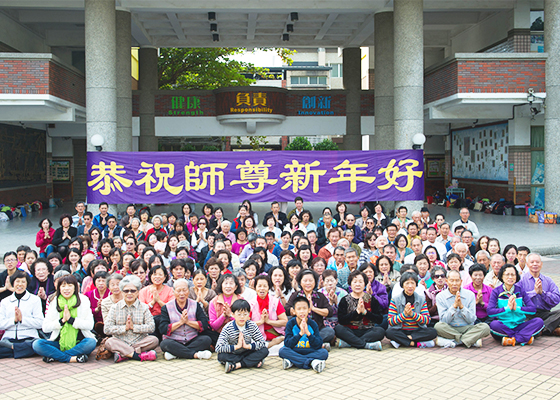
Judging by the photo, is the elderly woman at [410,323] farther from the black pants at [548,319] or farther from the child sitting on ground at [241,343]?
the child sitting on ground at [241,343]

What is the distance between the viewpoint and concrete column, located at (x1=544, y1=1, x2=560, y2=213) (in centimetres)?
1580

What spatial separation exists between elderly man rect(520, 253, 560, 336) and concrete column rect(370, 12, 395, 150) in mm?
11117

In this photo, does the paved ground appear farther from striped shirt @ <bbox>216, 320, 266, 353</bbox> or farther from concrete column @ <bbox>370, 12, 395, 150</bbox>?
concrete column @ <bbox>370, 12, 395, 150</bbox>

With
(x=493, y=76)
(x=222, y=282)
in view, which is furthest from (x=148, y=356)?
(x=493, y=76)

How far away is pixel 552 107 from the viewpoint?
52.5ft

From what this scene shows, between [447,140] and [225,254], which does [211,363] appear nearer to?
[225,254]

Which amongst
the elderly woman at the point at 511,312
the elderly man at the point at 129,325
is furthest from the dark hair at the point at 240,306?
the elderly woman at the point at 511,312

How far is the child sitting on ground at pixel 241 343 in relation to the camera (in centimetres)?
605

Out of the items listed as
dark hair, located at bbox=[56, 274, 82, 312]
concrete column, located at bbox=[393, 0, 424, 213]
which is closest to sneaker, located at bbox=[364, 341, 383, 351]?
dark hair, located at bbox=[56, 274, 82, 312]

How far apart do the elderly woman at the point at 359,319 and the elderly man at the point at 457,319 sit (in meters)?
0.74

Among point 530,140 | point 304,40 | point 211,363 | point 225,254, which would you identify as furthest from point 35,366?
point 304,40

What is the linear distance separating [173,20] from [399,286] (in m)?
15.1

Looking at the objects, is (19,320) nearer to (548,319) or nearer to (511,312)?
(511,312)

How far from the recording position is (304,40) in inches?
905
